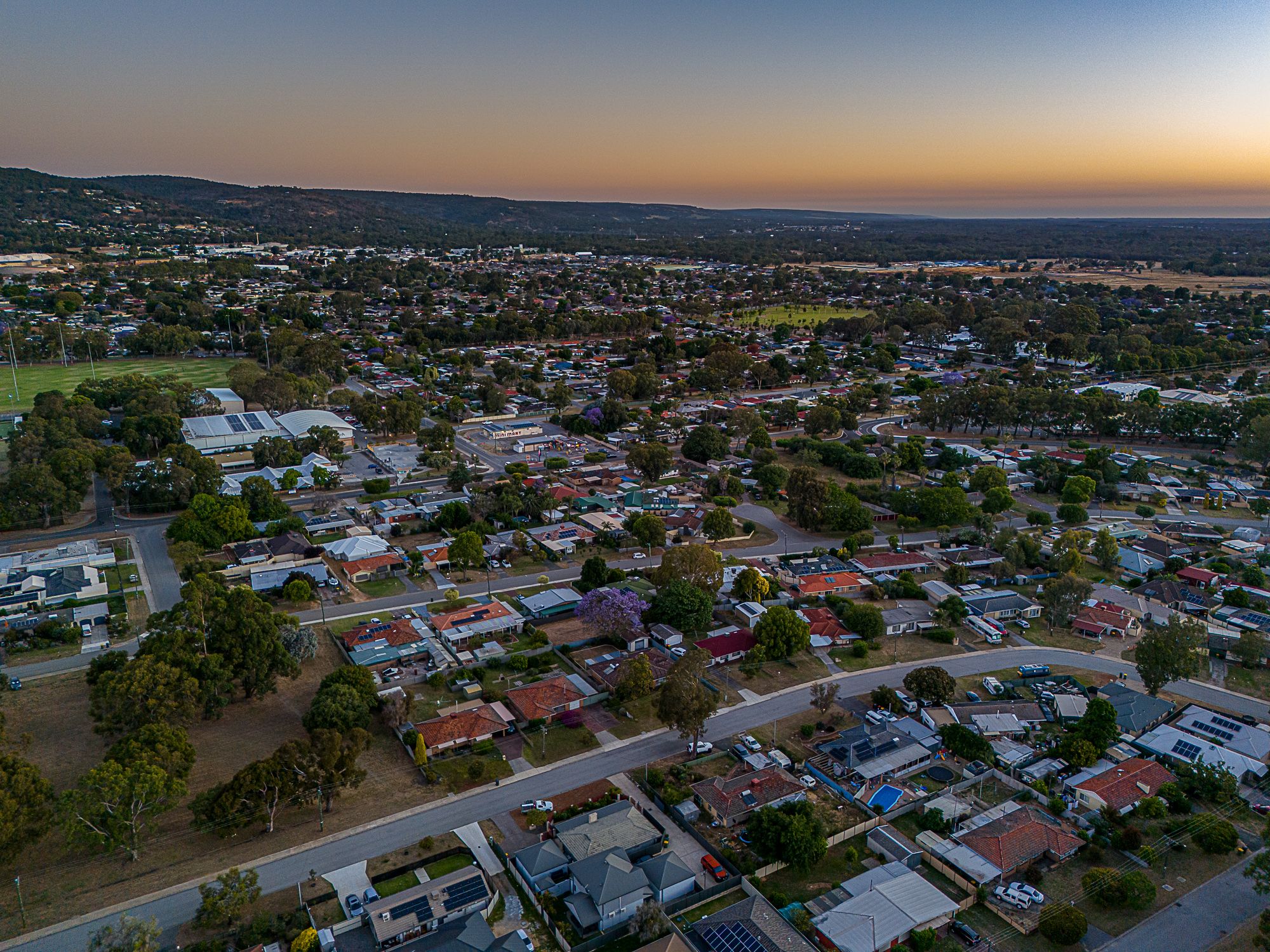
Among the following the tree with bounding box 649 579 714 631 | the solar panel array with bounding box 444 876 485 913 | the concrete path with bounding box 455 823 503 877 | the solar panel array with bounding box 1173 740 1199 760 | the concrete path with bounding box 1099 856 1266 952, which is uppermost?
the tree with bounding box 649 579 714 631

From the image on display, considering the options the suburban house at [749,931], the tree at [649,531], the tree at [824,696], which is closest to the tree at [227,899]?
the suburban house at [749,931]

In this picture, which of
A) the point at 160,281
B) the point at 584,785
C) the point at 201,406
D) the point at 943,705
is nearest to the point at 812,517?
the point at 943,705

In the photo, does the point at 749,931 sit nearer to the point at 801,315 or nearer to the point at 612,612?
the point at 612,612

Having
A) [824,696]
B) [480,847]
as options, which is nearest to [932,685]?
[824,696]

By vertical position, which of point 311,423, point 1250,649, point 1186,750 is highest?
point 311,423

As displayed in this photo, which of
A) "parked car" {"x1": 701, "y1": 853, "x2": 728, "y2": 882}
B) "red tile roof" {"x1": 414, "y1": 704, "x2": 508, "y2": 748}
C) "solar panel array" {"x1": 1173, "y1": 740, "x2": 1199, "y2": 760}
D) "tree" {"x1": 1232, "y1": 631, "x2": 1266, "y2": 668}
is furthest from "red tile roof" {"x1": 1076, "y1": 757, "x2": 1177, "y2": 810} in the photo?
"red tile roof" {"x1": 414, "y1": 704, "x2": 508, "y2": 748}

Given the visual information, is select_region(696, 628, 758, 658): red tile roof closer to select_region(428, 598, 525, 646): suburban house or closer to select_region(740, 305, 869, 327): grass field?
select_region(428, 598, 525, 646): suburban house

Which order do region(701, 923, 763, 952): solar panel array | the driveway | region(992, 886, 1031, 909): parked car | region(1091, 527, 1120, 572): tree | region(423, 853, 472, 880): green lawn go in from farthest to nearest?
1. region(1091, 527, 1120, 572): tree
2. the driveway
3. region(423, 853, 472, 880): green lawn
4. region(992, 886, 1031, 909): parked car
5. region(701, 923, 763, 952): solar panel array

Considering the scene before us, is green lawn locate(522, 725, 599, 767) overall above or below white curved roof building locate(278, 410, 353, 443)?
below
